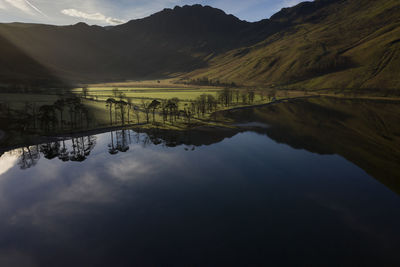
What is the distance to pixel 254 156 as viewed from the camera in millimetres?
84312

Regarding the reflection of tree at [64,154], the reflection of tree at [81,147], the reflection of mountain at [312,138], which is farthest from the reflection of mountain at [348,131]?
the reflection of tree at [64,154]

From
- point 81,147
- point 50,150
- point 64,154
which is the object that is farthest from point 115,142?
point 50,150

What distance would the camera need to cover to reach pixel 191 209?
165 feet

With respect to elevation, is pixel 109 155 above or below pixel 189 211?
above

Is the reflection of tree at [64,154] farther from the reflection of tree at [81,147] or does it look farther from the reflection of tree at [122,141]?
the reflection of tree at [122,141]

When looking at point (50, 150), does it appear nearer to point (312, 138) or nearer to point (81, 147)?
point (81, 147)

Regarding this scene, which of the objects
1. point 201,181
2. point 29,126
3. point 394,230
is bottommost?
point 394,230

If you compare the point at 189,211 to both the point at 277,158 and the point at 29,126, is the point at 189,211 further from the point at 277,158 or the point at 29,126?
the point at 29,126

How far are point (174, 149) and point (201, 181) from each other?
2940cm

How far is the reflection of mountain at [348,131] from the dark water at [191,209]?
19.9 feet

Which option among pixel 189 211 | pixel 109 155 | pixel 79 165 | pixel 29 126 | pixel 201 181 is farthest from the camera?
pixel 29 126

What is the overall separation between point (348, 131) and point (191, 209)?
108182 millimetres

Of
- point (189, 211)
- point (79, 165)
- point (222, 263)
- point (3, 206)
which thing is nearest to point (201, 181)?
point (189, 211)

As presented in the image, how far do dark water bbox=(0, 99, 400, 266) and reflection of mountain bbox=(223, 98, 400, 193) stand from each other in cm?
606
